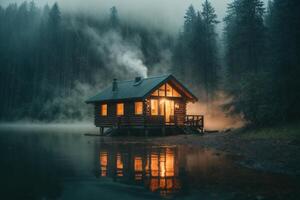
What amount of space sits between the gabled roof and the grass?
11971 millimetres

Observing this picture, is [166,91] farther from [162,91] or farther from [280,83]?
[280,83]

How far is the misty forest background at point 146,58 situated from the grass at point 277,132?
0.97 meters

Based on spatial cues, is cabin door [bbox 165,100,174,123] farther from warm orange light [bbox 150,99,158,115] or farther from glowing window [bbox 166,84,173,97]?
warm orange light [bbox 150,99,158,115]

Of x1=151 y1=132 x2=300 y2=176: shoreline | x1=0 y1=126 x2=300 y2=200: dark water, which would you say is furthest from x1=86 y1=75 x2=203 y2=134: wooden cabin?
x1=0 y1=126 x2=300 y2=200: dark water

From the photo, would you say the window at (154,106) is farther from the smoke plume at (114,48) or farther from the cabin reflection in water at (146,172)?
the smoke plume at (114,48)

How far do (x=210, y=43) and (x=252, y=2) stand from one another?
20.6 meters

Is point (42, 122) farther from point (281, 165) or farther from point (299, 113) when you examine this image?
point (281, 165)

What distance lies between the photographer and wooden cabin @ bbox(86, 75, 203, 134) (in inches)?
1300

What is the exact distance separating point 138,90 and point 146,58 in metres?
76.8

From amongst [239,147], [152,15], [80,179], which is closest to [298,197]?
[80,179]

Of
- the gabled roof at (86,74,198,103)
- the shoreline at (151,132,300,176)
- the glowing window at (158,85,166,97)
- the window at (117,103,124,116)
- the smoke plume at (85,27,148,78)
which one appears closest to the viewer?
the shoreline at (151,132,300,176)

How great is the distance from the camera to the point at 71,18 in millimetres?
116125

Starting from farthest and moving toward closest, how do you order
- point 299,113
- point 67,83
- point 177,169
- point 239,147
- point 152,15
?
point 152,15 < point 67,83 < point 299,113 < point 239,147 < point 177,169

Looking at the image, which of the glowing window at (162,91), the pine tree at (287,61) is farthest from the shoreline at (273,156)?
the glowing window at (162,91)
